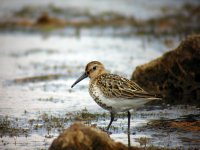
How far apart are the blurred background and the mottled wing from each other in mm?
674

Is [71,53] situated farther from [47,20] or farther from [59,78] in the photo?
[47,20]

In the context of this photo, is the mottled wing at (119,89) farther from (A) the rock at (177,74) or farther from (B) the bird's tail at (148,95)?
(A) the rock at (177,74)

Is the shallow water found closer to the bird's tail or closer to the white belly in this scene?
the white belly

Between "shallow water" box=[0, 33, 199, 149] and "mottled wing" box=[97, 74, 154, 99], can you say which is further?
"shallow water" box=[0, 33, 199, 149]

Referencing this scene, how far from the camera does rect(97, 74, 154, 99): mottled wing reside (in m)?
9.61

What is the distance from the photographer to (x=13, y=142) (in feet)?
30.0

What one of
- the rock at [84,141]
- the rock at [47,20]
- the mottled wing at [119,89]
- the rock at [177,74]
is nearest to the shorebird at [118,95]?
the mottled wing at [119,89]

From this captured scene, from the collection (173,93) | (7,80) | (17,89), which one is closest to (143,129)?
(173,93)

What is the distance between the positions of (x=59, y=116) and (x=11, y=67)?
21.9 feet

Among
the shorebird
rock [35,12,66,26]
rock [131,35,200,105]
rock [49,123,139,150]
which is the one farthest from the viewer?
rock [35,12,66,26]

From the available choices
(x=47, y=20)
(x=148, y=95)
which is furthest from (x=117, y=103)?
(x=47, y=20)

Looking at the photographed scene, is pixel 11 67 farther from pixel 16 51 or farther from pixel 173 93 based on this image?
pixel 173 93

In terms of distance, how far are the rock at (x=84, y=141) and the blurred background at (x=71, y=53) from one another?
1.22 metres

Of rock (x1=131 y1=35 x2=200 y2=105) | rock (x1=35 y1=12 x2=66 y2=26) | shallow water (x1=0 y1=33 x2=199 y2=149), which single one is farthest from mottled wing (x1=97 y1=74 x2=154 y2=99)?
rock (x1=35 y1=12 x2=66 y2=26)
